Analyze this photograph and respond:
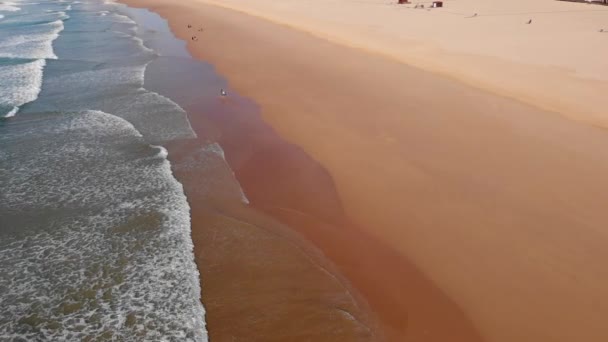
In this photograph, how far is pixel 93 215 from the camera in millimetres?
7348

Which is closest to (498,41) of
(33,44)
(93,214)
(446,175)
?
(446,175)

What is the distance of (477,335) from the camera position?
16.6ft

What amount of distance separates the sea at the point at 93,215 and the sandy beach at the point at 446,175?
84cm

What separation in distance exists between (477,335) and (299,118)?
786cm

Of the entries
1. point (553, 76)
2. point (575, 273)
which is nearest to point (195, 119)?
point (575, 273)

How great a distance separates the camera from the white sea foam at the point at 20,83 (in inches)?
526

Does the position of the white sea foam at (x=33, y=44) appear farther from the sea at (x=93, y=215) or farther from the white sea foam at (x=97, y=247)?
the white sea foam at (x=97, y=247)

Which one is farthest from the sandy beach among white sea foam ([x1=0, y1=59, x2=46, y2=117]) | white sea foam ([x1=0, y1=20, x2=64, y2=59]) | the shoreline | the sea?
white sea foam ([x1=0, y1=20, x2=64, y2=59])

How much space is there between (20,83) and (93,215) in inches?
433

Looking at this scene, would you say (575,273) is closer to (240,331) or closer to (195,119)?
(240,331)

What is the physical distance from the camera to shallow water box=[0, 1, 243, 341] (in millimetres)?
5355

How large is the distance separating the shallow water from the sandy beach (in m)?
0.80

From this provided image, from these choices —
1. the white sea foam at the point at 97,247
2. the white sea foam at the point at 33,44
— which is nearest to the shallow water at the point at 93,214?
the white sea foam at the point at 97,247

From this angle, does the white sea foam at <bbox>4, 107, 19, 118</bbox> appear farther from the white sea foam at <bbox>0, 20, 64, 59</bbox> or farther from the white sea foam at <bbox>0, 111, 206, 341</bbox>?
the white sea foam at <bbox>0, 20, 64, 59</bbox>
